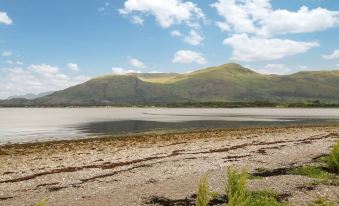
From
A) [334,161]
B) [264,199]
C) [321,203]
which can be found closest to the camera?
[321,203]

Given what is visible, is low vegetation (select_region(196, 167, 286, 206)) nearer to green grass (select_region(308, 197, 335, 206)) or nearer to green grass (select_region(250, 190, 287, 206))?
green grass (select_region(250, 190, 287, 206))

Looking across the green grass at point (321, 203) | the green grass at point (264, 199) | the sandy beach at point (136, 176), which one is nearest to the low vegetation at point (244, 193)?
the green grass at point (264, 199)

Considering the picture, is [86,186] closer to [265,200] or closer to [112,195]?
[112,195]

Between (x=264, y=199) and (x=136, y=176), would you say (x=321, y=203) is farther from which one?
(x=136, y=176)

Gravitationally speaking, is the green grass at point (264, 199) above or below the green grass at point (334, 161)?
below

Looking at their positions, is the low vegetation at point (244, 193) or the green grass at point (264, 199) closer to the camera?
the low vegetation at point (244, 193)

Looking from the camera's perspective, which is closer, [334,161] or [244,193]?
[244,193]

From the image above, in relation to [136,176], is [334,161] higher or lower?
higher

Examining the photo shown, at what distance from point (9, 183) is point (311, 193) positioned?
21093 millimetres

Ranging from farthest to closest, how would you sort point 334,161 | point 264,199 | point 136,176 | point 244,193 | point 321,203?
point 136,176, point 334,161, point 264,199, point 321,203, point 244,193

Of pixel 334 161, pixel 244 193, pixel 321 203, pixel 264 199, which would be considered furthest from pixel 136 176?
pixel 244 193

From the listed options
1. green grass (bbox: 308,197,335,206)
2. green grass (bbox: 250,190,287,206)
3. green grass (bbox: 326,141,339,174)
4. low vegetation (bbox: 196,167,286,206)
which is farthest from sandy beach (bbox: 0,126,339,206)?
green grass (bbox: 326,141,339,174)

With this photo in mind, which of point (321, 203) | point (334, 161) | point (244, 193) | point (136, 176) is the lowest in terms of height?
point (136, 176)

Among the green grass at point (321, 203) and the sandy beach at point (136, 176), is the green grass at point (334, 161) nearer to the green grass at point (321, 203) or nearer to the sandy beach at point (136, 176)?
the sandy beach at point (136, 176)
